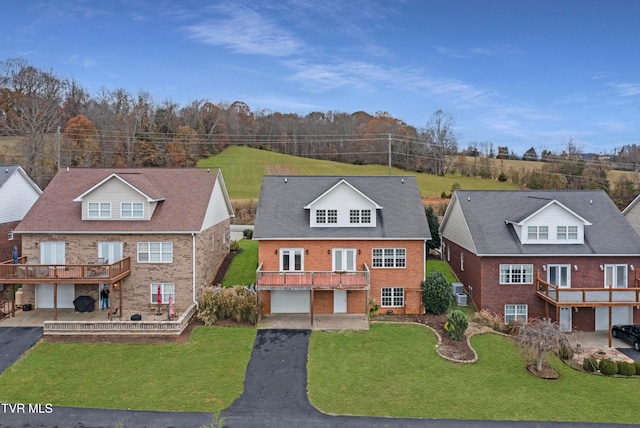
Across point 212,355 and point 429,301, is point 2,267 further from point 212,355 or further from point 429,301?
point 429,301

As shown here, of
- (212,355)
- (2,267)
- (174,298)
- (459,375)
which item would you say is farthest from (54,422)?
(459,375)

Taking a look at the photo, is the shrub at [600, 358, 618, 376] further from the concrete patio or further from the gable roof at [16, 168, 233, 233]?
the gable roof at [16, 168, 233, 233]

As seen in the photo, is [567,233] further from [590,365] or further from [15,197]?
[15,197]

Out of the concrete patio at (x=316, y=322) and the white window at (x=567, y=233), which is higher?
the white window at (x=567, y=233)

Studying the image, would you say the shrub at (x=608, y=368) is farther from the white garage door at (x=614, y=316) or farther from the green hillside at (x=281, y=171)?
the green hillside at (x=281, y=171)

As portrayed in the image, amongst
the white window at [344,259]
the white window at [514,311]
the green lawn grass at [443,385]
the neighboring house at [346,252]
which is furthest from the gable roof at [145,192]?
the white window at [514,311]

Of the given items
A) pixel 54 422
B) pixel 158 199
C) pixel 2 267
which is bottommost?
pixel 54 422
